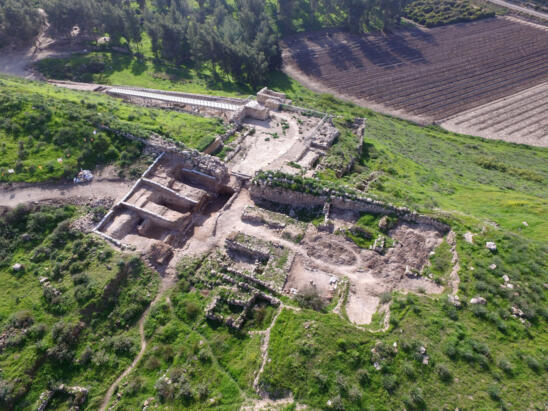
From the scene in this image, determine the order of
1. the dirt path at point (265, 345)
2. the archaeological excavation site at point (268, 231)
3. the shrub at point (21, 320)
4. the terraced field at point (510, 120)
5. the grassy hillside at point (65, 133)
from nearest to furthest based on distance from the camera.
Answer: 1. the dirt path at point (265, 345)
2. the shrub at point (21, 320)
3. the archaeological excavation site at point (268, 231)
4. the grassy hillside at point (65, 133)
5. the terraced field at point (510, 120)

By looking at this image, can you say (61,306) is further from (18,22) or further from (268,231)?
(18,22)

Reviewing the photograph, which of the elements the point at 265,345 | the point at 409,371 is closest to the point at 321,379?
the point at 265,345

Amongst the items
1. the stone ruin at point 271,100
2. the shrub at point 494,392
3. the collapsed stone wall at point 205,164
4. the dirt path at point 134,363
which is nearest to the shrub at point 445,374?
the shrub at point 494,392

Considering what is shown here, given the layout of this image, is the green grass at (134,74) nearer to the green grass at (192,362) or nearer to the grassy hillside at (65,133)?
the grassy hillside at (65,133)

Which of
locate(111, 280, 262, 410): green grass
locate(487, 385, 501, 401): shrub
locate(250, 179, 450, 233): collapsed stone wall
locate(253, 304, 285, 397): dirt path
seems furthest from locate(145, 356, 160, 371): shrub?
locate(487, 385, 501, 401): shrub

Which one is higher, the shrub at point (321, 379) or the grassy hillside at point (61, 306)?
the shrub at point (321, 379)

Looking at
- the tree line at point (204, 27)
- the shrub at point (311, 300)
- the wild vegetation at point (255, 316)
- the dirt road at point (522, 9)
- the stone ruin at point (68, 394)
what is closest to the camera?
the wild vegetation at point (255, 316)

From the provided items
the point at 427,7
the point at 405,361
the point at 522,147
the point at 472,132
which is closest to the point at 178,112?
the point at 405,361
